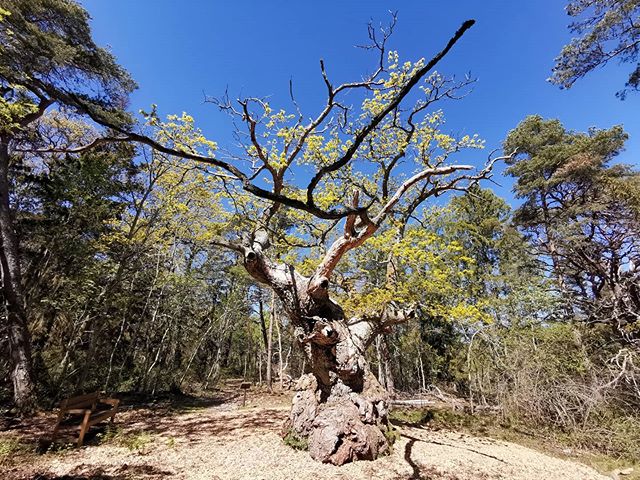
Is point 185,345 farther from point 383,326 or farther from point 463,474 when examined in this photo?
point 463,474

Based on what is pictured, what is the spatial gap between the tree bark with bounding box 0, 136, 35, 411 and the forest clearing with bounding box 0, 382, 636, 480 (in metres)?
0.98

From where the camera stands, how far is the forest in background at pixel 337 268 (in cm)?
699

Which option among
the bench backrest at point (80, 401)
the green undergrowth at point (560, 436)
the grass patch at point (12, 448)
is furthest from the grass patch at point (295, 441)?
the grass patch at point (12, 448)

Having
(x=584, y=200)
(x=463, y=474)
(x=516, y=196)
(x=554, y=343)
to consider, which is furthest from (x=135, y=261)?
(x=584, y=200)

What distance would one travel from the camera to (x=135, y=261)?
11.1m

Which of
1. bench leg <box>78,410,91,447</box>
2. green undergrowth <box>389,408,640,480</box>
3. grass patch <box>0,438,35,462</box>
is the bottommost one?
green undergrowth <box>389,408,640,480</box>

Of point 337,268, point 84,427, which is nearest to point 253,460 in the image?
point 84,427

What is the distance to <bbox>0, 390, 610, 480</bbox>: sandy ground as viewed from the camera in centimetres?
450

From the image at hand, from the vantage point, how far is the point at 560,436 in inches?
288

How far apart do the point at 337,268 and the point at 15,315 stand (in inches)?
355

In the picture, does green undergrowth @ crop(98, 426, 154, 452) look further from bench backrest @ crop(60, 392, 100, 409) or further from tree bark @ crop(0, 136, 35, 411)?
tree bark @ crop(0, 136, 35, 411)

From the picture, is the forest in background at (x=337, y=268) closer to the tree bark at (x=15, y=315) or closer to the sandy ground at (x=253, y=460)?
the tree bark at (x=15, y=315)

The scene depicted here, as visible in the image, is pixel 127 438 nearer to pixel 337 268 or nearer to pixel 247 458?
pixel 247 458

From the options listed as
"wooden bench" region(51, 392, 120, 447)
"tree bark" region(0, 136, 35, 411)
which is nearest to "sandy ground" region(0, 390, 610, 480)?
"wooden bench" region(51, 392, 120, 447)
